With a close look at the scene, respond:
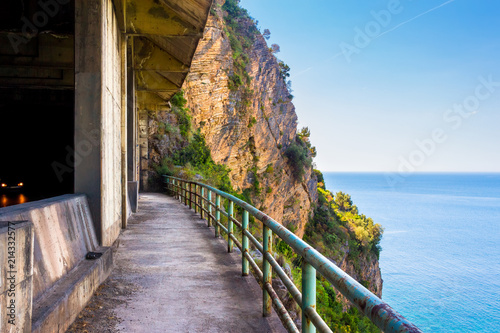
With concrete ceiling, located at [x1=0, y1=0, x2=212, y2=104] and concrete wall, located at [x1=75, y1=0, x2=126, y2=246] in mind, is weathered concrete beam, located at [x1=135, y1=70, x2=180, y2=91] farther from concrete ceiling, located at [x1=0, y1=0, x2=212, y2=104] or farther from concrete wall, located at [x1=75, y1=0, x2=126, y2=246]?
concrete wall, located at [x1=75, y1=0, x2=126, y2=246]

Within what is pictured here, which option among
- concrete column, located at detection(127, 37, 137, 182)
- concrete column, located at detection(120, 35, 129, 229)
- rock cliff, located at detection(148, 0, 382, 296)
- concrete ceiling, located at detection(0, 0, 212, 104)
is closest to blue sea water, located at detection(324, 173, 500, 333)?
rock cliff, located at detection(148, 0, 382, 296)

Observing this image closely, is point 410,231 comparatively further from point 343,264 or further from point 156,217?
point 156,217

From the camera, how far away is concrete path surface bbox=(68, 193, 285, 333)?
12.4ft

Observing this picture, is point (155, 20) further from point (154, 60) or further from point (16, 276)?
point (16, 276)

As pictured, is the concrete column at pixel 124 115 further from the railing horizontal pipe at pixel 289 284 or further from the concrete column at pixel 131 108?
the railing horizontal pipe at pixel 289 284

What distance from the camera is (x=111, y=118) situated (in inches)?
247

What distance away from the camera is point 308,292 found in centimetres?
257

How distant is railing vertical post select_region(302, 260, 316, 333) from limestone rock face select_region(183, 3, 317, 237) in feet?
95.6

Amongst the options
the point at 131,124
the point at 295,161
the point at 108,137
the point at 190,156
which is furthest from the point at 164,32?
the point at 295,161

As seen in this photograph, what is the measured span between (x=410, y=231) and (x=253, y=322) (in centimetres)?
10712

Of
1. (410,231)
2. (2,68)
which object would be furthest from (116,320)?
(410,231)

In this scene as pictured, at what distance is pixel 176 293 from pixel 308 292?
2.64m

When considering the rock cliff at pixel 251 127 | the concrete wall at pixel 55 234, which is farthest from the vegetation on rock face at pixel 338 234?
the concrete wall at pixel 55 234

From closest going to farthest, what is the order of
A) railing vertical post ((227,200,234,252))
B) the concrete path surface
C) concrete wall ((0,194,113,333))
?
concrete wall ((0,194,113,333)) < the concrete path surface < railing vertical post ((227,200,234,252))
